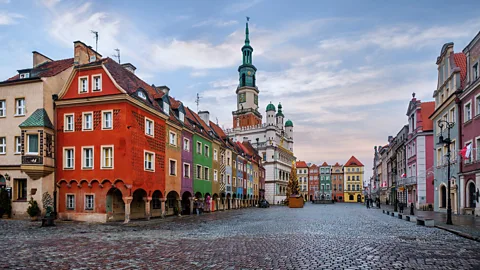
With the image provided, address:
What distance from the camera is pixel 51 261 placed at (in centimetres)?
1197

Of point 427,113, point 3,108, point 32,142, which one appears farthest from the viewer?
point 427,113

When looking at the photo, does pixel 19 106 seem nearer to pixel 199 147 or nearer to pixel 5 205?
pixel 5 205

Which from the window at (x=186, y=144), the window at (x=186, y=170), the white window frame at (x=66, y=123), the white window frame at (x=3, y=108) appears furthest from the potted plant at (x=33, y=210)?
the window at (x=186, y=144)

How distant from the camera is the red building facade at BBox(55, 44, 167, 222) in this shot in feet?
95.8

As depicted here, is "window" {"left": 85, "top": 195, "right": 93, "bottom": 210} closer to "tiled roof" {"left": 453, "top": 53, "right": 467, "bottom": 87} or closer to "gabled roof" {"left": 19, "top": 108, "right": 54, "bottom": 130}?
"gabled roof" {"left": 19, "top": 108, "right": 54, "bottom": 130}

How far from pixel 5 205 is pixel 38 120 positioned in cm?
702

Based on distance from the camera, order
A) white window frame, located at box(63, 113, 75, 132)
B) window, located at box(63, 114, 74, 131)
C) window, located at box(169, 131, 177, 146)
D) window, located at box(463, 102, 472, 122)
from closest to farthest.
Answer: white window frame, located at box(63, 113, 75, 132), window, located at box(63, 114, 74, 131), window, located at box(463, 102, 472, 122), window, located at box(169, 131, 177, 146)

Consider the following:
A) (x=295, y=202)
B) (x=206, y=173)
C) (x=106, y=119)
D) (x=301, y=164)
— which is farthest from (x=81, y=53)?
(x=301, y=164)

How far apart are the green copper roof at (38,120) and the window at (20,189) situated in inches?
187

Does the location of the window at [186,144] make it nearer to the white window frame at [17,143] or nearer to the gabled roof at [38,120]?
the gabled roof at [38,120]

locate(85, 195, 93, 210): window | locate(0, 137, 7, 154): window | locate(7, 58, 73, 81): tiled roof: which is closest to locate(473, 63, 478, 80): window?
locate(85, 195, 93, 210): window

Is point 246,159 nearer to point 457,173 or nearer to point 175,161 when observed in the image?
point 175,161

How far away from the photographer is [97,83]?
30828 millimetres

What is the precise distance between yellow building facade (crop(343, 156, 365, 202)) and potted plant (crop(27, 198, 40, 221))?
139 meters
